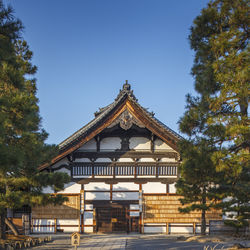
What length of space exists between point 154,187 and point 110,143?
424 centimetres

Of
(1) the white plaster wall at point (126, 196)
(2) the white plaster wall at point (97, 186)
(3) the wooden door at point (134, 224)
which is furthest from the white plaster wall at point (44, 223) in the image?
(3) the wooden door at point (134, 224)

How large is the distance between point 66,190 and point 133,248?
8429 millimetres

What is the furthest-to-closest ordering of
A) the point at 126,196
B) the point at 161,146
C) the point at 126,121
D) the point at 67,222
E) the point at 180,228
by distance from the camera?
the point at 161,146 → the point at 126,196 → the point at 67,222 → the point at 180,228 → the point at 126,121

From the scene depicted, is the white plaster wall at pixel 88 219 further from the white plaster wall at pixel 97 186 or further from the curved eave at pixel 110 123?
the curved eave at pixel 110 123

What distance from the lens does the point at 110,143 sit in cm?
2098

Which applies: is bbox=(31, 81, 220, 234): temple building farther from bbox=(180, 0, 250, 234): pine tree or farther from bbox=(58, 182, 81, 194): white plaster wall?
bbox=(180, 0, 250, 234): pine tree

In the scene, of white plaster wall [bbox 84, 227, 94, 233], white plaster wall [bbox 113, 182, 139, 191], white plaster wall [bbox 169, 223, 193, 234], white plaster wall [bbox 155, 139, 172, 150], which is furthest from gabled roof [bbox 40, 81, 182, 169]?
white plaster wall [bbox 169, 223, 193, 234]

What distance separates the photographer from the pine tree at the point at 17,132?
30.2ft

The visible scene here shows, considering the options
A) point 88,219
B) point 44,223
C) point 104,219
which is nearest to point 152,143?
point 104,219

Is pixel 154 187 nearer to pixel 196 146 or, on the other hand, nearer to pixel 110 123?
pixel 110 123

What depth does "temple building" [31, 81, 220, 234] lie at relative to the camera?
19984 millimetres

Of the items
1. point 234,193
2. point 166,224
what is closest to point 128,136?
point 166,224

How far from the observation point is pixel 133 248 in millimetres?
13258

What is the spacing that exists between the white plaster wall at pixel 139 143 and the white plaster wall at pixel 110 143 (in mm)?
901
